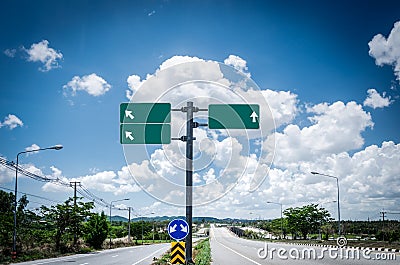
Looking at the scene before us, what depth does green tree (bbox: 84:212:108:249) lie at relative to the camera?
174ft

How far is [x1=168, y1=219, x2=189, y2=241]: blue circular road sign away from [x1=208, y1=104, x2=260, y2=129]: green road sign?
2748 mm

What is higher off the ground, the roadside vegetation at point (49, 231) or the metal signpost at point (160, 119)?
the metal signpost at point (160, 119)

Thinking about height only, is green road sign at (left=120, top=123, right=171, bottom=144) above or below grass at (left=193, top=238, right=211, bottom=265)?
above

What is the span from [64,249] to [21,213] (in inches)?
236

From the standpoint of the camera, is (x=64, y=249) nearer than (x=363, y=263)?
No

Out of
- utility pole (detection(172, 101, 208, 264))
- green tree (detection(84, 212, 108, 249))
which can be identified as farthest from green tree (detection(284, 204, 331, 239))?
utility pole (detection(172, 101, 208, 264))

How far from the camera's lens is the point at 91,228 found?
51.7 m

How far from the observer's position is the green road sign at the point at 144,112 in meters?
11.1


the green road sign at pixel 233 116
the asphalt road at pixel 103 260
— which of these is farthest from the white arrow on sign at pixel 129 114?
the asphalt road at pixel 103 260

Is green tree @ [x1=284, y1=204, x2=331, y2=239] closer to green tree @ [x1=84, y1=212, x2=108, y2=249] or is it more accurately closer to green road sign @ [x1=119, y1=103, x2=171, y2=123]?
green tree @ [x1=84, y1=212, x2=108, y2=249]

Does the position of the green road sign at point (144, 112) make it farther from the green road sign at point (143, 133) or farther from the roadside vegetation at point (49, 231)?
the roadside vegetation at point (49, 231)

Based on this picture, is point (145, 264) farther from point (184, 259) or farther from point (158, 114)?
point (158, 114)

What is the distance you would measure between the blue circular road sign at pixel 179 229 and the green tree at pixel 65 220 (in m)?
33.5

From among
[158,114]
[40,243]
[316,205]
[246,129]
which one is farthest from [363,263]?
[316,205]
